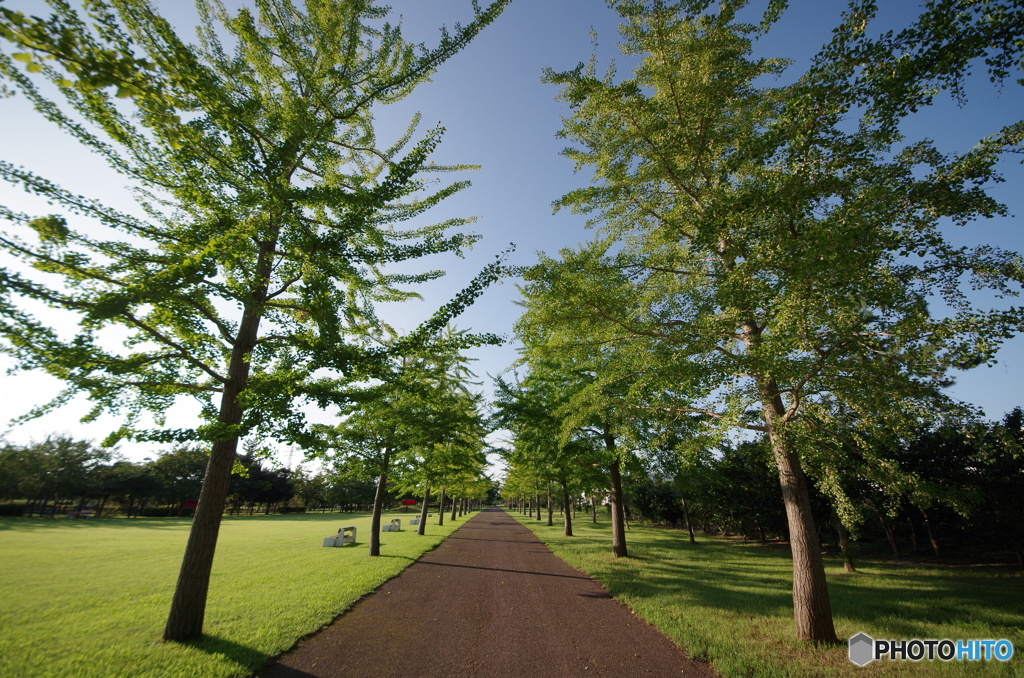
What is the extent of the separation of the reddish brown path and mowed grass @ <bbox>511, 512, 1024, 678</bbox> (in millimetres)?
730

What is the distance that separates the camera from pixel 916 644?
6.75 metres

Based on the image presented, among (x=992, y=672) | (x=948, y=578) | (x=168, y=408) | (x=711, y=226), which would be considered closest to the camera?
(x=711, y=226)

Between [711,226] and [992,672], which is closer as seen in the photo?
[711,226]

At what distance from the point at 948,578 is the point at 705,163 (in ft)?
61.2

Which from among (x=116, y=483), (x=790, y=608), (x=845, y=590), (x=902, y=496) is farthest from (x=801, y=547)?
(x=116, y=483)

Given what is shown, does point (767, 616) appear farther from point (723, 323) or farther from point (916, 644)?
point (723, 323)

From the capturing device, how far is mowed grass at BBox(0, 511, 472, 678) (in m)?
5.28

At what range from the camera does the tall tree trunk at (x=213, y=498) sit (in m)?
6.08

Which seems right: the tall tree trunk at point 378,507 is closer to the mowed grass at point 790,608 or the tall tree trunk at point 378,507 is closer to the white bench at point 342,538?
the white bench at point 342,538

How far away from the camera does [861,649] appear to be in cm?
641

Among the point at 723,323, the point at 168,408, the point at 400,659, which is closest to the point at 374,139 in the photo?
the point at 168,408

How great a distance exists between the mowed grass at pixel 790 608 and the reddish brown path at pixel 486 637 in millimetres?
730

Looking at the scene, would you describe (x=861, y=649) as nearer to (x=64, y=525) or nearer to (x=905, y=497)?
(x=905, y=497)

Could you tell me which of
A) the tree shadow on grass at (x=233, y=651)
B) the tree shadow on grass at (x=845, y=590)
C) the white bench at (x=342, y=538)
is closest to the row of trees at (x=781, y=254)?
the tree shadow on grass at (x=845, y=590)
